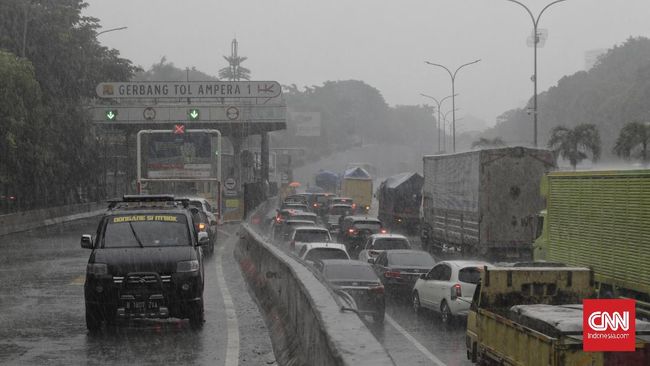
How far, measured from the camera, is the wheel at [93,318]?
13298mm

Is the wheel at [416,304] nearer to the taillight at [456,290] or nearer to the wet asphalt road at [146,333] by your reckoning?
the wet asphalt road at [146,333]

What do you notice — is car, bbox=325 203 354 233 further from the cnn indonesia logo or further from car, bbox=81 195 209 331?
the cnn indonesia logo

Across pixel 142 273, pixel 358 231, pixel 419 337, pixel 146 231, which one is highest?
pixel 146 231

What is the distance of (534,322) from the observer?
409 inches

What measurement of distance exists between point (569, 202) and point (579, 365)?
1119 cm

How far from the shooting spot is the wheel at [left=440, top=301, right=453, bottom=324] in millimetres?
18172

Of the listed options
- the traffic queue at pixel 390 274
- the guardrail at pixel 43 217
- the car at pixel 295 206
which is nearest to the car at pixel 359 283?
the traffic queue at pixel 390 274

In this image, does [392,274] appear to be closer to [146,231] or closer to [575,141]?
[146,231]

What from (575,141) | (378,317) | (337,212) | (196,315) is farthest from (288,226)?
(196,315)

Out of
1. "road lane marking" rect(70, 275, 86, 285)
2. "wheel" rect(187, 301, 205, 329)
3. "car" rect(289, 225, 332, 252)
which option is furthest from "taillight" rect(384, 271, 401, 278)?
"wheel" rect(187, 301, 205, 329)

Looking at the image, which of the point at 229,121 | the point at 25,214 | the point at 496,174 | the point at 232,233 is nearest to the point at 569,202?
the point at 496,174

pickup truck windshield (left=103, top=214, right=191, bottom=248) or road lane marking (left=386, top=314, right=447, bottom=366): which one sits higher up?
pickup truck windshield (left=103, top=214, right=191, bottom=248)

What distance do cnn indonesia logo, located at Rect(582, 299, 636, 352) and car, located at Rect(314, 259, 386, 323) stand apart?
7.39 meters

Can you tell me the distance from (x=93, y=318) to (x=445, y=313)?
7406mm
